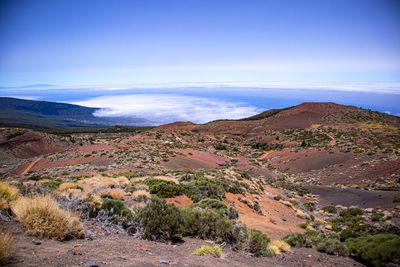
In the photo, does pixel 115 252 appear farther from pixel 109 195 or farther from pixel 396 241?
pixel 396 241

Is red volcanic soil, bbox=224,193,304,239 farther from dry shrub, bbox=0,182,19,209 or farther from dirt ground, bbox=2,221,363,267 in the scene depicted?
dry shrub, bbox=0,182,19,209

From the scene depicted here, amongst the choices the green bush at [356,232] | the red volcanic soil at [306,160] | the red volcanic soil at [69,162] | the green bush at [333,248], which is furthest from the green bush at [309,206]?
the red volcanic soil at [69,162]

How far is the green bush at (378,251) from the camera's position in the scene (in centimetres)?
498

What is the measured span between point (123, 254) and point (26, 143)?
47364 mm

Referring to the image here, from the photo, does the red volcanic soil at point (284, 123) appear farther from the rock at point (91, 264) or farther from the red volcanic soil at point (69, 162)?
the rock at point (91, 264)

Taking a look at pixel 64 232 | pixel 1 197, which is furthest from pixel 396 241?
pixel 1 197

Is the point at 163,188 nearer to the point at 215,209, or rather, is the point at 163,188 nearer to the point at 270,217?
the point at 215,209

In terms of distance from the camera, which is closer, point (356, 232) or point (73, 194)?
point (73, 194)

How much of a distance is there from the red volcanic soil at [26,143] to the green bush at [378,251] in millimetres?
46283

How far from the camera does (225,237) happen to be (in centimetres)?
585

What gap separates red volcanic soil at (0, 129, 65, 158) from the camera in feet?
122

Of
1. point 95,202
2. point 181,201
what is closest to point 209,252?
point 95,202

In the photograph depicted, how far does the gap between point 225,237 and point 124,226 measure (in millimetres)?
2789

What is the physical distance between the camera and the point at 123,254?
152 inches
